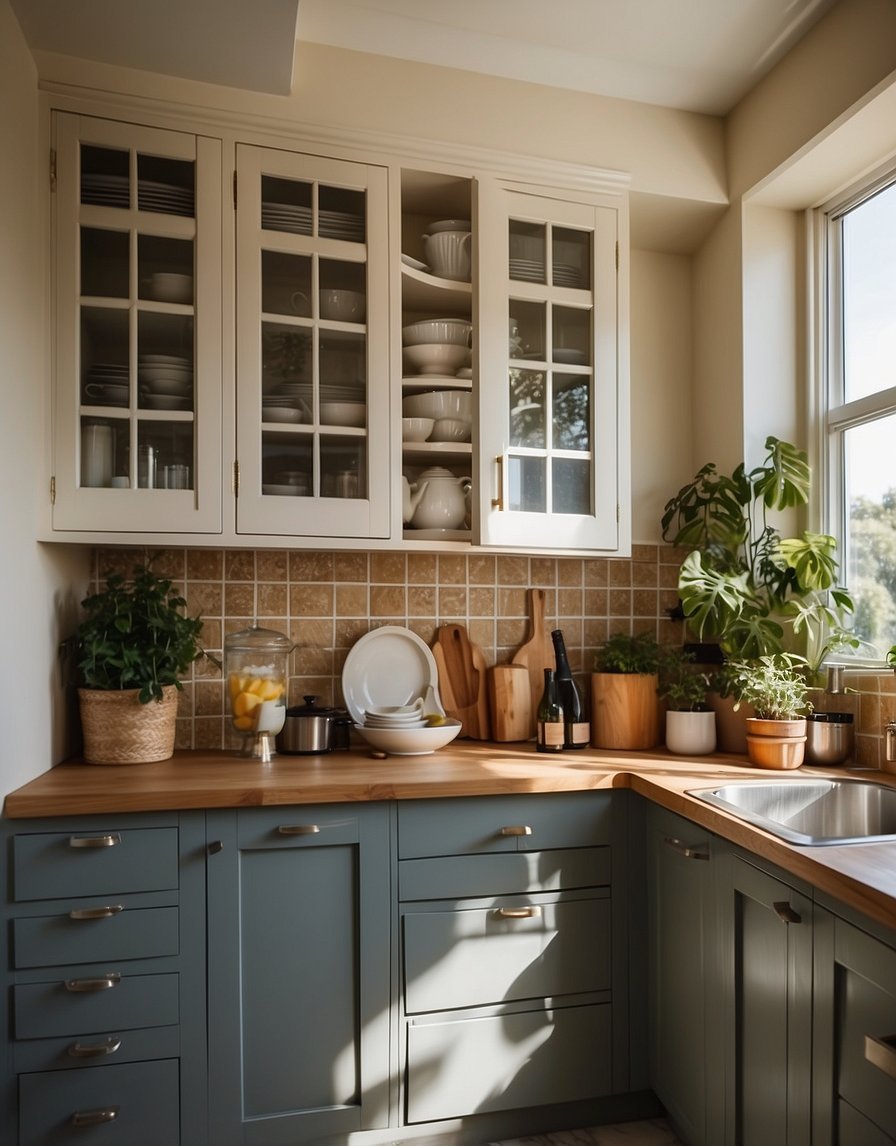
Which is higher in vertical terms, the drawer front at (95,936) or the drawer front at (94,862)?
the drawer front at (94,862)

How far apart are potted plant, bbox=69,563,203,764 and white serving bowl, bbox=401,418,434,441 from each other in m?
0.77

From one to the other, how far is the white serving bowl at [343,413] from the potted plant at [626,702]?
40.5 inches

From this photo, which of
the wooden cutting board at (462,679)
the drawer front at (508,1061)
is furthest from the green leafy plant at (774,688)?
the drawer front at (508,1061)

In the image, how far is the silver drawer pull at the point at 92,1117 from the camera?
1.69 metres

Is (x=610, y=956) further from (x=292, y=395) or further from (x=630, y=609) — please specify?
(x=292, y=395)

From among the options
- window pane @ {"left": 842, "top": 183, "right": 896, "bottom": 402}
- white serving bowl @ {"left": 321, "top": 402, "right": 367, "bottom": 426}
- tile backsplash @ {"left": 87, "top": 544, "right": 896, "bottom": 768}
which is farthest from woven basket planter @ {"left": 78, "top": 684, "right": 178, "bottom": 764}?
window pane @ {"left": 842, "top": 183, "right": 896, "bottom": 402}

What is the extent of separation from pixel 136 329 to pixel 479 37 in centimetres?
124

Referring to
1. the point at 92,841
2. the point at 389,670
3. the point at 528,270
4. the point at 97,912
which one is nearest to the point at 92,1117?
the point at 97,912

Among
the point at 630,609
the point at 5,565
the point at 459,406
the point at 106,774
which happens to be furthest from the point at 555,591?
the point at 5,565

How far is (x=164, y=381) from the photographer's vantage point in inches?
80.7

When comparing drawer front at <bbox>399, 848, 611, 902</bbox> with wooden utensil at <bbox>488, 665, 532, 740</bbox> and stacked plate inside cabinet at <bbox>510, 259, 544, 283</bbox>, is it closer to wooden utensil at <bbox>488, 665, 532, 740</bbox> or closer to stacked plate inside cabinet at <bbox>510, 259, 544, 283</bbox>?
wooden utensil at <bbox>488, 665, 532, 740</bbox>

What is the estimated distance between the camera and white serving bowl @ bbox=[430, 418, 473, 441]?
229 centimetres

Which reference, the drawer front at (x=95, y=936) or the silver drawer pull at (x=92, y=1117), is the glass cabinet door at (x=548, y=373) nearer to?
the drawer front at (x=95, y=936)

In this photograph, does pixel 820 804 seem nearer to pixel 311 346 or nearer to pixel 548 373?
pixel 548 373
